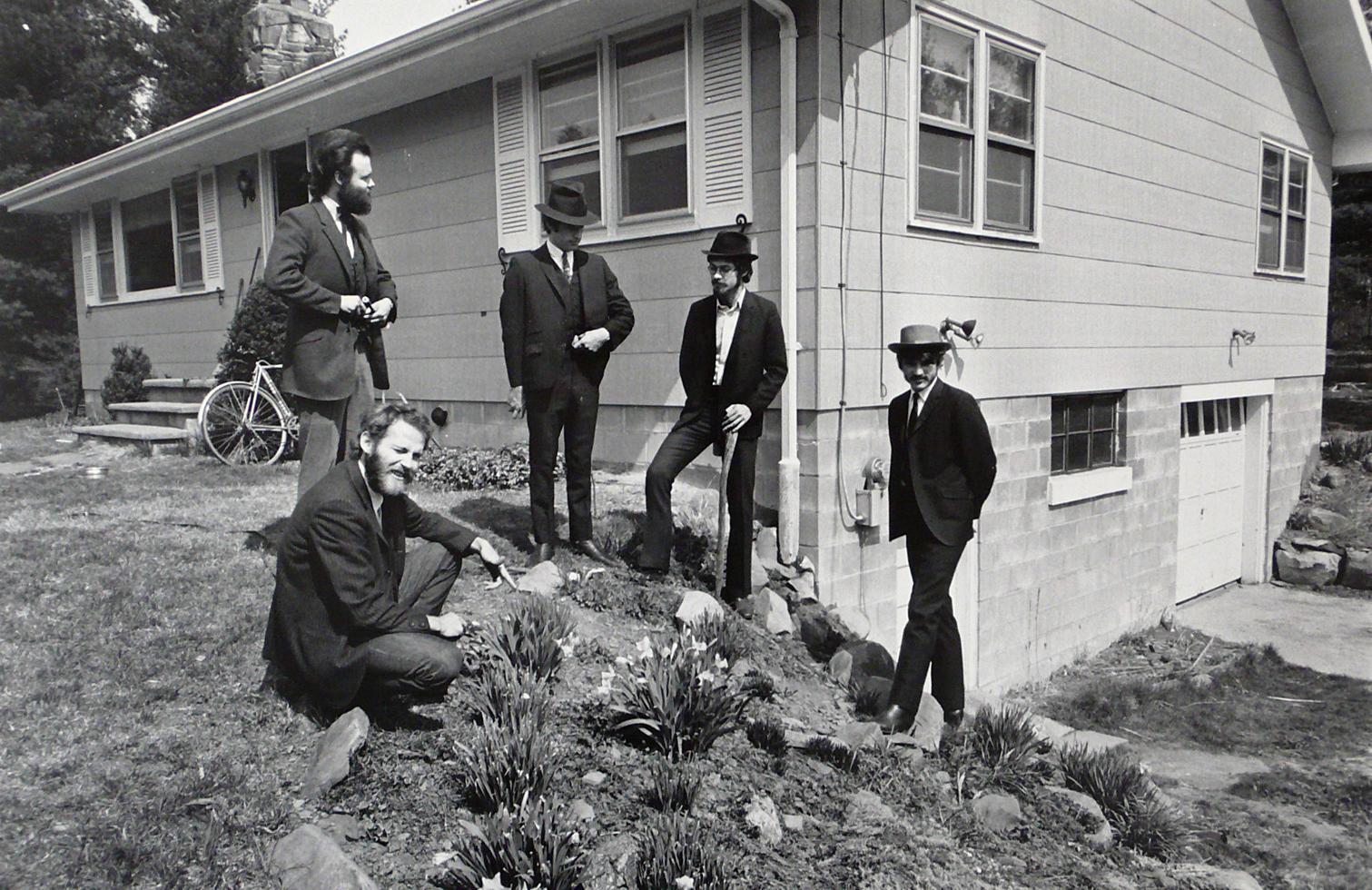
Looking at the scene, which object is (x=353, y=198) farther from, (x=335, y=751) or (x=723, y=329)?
(x=335, y=751)

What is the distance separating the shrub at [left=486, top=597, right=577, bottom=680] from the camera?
457 centimetres

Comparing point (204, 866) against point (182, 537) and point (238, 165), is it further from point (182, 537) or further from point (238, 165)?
point (238, 165)

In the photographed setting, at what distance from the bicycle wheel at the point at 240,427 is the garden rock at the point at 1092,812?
26.8 ft

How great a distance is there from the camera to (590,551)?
6363 millimetres

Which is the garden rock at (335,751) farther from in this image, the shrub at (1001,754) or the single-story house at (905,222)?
the single-story house at (905,222)

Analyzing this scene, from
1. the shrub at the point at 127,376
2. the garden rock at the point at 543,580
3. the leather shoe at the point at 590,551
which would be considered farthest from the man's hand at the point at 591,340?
the shrub at the point at 127,376

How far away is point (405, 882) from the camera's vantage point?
341 cm

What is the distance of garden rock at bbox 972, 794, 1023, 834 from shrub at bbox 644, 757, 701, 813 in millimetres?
1383

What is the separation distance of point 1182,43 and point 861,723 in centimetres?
936

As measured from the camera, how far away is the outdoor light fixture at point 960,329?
7914mm

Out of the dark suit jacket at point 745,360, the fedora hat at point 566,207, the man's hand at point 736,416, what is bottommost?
the man's hand at point 736,416

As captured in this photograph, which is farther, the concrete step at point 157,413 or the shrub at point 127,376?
the shrub at point 127,376

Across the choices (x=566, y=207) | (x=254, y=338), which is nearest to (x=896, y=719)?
(x=566, y=207)

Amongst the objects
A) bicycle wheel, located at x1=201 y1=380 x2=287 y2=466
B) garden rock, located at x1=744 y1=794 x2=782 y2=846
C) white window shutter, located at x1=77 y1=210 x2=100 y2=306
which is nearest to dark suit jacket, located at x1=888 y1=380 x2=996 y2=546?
garden rock, located at x1=744 y1=794 x2=782 y2=846
